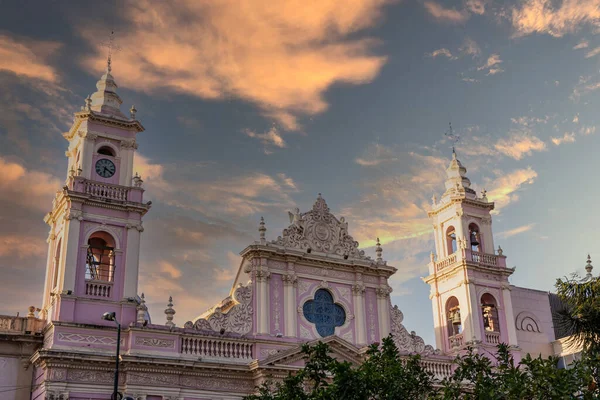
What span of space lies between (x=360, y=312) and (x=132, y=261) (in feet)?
35.0

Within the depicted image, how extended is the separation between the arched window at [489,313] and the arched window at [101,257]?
19067 millimetres

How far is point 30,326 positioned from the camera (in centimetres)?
3014

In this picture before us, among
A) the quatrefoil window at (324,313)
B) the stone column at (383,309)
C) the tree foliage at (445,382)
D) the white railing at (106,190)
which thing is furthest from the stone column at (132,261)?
the stone column at (383,309)

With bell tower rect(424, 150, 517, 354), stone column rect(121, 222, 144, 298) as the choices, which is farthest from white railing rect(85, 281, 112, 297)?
bell tower rect(424, 150, 517, 354)

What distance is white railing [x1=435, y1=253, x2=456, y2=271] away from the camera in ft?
132

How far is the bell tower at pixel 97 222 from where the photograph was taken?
29.6m

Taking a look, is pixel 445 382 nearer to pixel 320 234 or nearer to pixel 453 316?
pixel 320 234

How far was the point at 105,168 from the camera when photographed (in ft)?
107

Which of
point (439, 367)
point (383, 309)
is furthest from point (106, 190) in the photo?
point (439, 367)

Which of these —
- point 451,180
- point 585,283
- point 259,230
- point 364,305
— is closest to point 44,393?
point 259,230

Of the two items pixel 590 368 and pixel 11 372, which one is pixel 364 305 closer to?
pixel 11 372

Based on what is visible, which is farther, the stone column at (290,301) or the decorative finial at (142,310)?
the stone column at (290,301)

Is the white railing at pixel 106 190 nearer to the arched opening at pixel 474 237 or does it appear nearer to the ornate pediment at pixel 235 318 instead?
the ornate pediment at pixel 235 318

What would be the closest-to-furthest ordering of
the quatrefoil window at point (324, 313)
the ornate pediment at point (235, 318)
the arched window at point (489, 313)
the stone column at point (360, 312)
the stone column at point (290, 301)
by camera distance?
1. the ornate pediment at point (235, 318)
2. the stone column at point (290, 301)
3. the quatrefoil window at point (324, 313)
4. the stone column at point (360, 312)
5. the arched window at point (489, 313)
